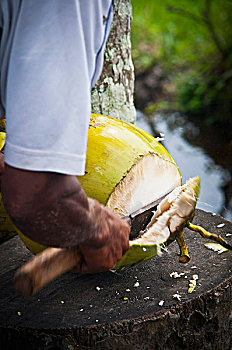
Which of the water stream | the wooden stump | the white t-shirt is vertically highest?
the white t-shirt

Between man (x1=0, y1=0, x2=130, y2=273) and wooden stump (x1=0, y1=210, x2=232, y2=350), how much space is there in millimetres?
462

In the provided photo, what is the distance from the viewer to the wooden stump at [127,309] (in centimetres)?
123

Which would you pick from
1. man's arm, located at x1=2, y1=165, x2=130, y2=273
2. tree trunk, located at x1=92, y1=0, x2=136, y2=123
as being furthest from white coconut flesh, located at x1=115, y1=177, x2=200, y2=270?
tree trunk, located at x1=92, y1=0, x2=136, y2=123

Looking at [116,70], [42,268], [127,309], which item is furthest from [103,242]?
[116,70]

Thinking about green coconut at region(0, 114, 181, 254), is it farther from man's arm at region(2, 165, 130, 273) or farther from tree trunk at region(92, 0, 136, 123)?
tree trunk at region(92, 0, 136, 123)

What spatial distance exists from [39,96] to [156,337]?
0.86m

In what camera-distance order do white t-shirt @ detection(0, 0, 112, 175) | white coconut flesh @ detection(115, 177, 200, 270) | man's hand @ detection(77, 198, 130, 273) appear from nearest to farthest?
1. white t-shirt @ detection(0, 0, 112, 175)
2. man's hand @ detection(77, 198, 130, 273)
3. white coconut flesh @ detection(115, 177, 200, 270)

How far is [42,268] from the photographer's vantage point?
104 centimetres

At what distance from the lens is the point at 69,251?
3.57 feet

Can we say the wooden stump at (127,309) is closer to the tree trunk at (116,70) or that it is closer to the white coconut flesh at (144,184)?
the white coconut flesh at (144,184)

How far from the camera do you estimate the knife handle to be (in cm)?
101

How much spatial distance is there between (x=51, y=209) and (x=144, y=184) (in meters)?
0.64

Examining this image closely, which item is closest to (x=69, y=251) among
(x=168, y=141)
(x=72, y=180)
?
(x=72, y=180)

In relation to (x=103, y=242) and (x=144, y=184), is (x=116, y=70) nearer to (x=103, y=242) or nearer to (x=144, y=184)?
(x=144, y=184)
